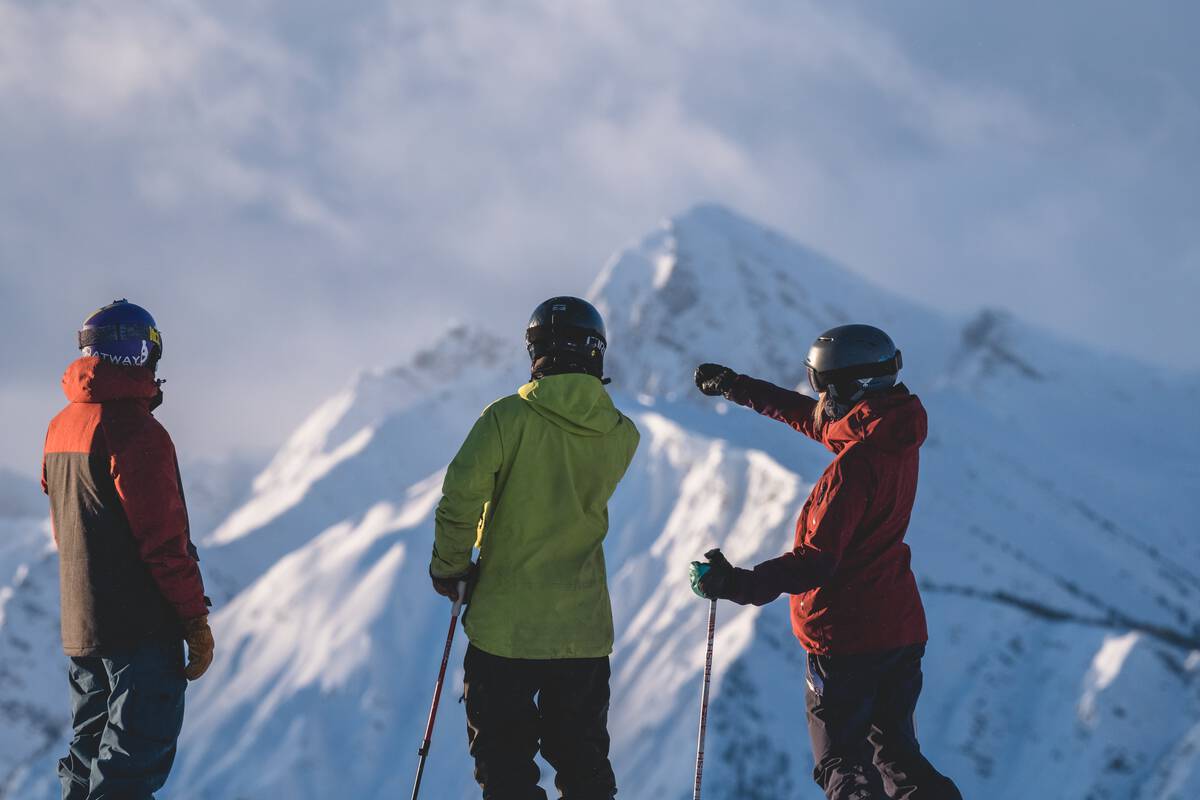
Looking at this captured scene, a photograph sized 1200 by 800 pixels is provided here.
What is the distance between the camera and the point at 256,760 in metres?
108

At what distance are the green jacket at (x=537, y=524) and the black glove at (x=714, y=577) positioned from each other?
1.96 feet

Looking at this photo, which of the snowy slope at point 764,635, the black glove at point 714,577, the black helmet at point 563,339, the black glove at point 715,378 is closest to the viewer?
the black glove at point 714,577

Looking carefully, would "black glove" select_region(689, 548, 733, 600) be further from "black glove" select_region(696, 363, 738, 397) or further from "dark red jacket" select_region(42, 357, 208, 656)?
"dark red jacket" select_region(42, 357, 208, 656)

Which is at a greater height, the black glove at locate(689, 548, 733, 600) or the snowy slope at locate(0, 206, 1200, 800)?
the snowy slope at locate(0, 206, 1200, 800)

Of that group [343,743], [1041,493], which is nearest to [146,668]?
[343,743]

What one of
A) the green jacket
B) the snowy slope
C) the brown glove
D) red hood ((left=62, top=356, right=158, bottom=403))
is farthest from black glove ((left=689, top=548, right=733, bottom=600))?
the snowy slope

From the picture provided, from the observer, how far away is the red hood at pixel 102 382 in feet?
22.7

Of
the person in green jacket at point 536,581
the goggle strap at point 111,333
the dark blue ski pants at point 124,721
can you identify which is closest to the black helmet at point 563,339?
the person in green jacket at point 536,581

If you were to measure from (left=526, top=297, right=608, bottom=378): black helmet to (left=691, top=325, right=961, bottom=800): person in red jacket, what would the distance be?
1.48 m

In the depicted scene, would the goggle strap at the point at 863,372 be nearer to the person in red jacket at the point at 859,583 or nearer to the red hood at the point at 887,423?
the person in red jacket at the point at 859,583

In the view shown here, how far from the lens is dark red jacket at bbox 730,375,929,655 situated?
6719 mm

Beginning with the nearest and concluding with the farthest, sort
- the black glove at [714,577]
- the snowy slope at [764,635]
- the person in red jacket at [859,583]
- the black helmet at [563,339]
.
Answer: the black glove at [714,577], the person in red jacket at [859,583], the black helmet at [563,339], the snowy slope at [764,635]

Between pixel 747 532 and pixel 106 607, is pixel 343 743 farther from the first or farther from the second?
pixel 106 607

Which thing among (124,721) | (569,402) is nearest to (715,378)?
(569,402)
